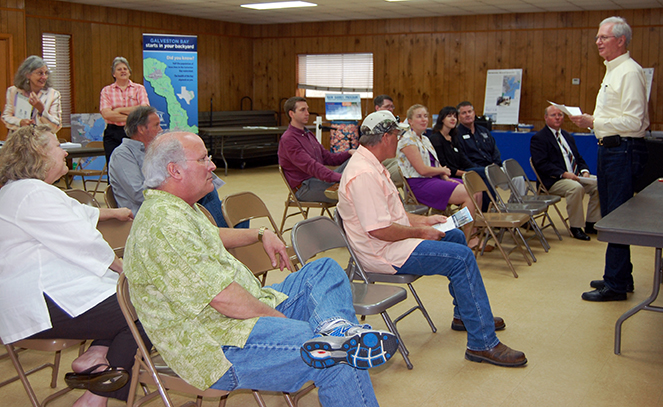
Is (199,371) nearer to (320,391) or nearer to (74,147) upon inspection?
(320,391)

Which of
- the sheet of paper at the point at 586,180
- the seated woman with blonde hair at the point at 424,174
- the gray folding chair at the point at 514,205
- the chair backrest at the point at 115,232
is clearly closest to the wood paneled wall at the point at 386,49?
the sheet of paper at the point at 586,180

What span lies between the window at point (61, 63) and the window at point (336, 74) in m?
4.84

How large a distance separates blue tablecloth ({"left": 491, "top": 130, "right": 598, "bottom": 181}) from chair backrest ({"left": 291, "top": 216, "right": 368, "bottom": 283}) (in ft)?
23.9

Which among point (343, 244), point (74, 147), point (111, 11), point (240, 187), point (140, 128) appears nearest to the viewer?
point (343, 244)

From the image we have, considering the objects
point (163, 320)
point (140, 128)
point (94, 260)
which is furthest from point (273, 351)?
point (140, 128)

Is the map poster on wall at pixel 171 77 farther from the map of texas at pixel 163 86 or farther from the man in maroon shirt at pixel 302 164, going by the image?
the man in maroon shirt at pixel 302 164

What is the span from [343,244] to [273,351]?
1.18 m

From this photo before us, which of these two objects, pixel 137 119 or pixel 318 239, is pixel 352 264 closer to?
pixel 318 239

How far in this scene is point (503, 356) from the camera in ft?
10.1

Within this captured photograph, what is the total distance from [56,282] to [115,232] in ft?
2.50

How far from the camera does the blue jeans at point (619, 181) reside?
3961 millimetres

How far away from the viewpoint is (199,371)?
6.38 feet

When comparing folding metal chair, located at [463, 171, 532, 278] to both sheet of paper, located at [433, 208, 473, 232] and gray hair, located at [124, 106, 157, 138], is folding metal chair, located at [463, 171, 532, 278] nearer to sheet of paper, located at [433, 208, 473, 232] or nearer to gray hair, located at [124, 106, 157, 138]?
sheet of paper, located at [433, 208, 473, 232]

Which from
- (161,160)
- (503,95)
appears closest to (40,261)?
(161,160)
